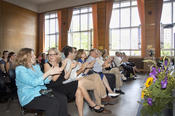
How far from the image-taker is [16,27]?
10352 mm

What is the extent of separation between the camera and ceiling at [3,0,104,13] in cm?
1023

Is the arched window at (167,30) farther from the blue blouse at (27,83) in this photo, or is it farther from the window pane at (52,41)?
the blue blouse at (27,83)

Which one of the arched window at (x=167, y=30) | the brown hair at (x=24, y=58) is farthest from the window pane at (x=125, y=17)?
the brown hair at (x=24, y=58)

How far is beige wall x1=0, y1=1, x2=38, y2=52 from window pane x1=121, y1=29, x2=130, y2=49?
22.6 feet

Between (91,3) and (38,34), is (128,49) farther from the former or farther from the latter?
(38,34)

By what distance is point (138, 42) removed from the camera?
8844 mm

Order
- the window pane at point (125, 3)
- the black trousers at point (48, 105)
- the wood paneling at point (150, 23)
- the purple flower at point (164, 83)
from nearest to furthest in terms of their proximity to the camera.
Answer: the purple flower at point (164, 83) → the black trousers at point (48, 105) → the wood paneling at point (150, 23) → the window pane at point (125, 3)

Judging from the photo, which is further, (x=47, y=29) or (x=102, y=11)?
(x=47, y=29)

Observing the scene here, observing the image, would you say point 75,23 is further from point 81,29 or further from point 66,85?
point 66,85

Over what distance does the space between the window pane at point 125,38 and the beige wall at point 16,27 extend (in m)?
6.88

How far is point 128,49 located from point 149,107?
27.2 feet

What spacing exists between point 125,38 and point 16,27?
7552 mm

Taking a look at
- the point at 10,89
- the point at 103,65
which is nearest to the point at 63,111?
the point at 10,89

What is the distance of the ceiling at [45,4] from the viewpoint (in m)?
10.2
